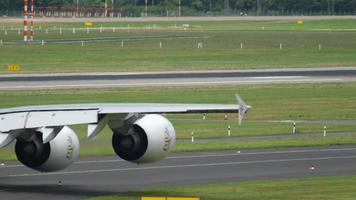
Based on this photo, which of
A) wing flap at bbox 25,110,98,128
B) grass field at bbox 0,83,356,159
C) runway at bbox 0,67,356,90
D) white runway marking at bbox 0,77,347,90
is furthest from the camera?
runway at bbox 0,67,356,90

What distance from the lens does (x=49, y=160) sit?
3378cm

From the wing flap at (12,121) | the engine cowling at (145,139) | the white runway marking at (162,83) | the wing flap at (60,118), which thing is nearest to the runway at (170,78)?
the white runway marking at (162,83)

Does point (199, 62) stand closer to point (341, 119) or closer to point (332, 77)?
point (332, 77)

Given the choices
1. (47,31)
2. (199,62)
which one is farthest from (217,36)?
(199,62)

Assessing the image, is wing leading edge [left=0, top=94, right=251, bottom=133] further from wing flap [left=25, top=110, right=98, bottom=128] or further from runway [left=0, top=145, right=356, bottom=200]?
runway [left=0, top=145, right=356, bottom=200]

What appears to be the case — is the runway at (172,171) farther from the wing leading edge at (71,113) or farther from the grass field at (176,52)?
the grass field at (176,52)

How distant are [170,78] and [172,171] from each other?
170 ft

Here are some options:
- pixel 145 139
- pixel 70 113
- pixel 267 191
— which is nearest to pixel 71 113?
pixel 70 113

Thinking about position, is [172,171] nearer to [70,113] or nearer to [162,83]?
[70,113]

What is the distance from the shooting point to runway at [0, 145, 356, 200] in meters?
36.9

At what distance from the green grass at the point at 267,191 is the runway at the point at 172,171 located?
1.09 m

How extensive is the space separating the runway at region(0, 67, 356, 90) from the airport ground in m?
3.62

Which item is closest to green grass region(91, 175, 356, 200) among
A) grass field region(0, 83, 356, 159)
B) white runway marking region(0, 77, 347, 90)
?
grass field region(0, 83, 356, 159)

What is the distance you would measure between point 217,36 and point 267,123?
111 m
